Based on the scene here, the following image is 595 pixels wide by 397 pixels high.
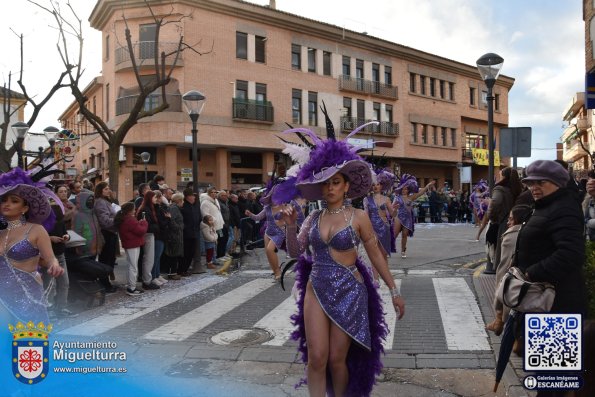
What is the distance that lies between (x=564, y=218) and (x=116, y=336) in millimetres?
5178

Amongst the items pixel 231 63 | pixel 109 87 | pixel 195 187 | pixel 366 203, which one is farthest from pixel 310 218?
pixel 109 87

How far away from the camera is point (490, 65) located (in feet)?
35.2

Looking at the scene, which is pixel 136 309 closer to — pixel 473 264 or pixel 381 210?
pixel 381 210

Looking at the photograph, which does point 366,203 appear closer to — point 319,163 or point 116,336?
point 116,336

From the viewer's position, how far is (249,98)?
32688mm

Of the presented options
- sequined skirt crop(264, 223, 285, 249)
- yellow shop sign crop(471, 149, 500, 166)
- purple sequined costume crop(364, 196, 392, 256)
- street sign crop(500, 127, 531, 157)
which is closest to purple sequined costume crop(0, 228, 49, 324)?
sequined skirt crop(264, 223, 285, 249)

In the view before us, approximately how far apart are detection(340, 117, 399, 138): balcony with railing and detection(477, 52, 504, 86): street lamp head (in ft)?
88.1

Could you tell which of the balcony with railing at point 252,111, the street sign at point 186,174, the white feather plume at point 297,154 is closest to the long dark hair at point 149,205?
the white feather plume at point 297,154

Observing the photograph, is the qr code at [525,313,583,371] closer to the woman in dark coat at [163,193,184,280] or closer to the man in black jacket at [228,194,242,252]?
the woman in dark coat at [163,193,184,280]

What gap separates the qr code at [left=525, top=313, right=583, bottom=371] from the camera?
3.91 m

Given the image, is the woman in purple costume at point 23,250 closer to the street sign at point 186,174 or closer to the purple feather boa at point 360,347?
the purple feather boa at point 360,347

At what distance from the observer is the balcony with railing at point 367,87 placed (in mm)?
38406

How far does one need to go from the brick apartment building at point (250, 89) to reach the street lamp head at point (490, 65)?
16449 mm

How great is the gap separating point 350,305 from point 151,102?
28.0 m
